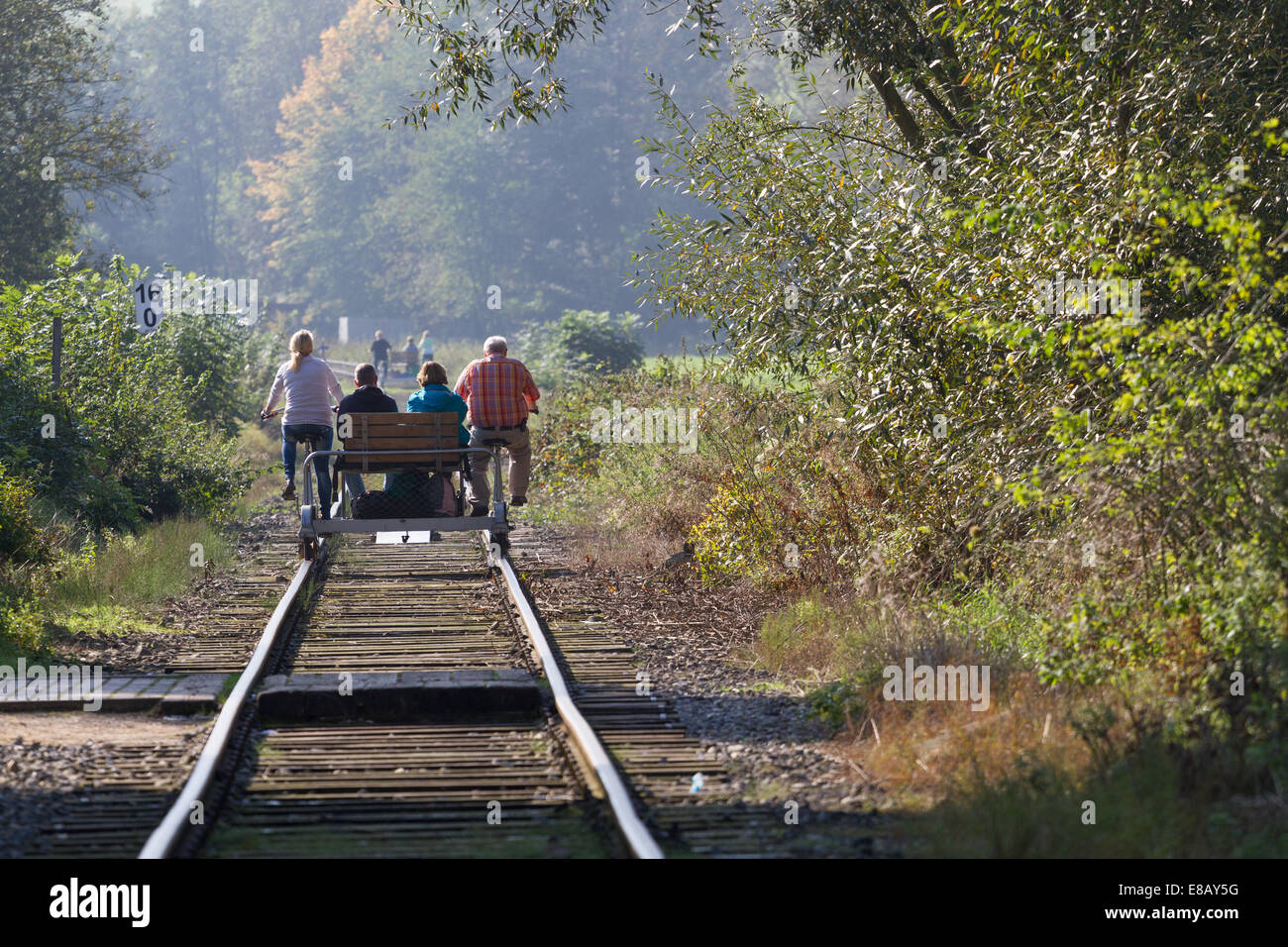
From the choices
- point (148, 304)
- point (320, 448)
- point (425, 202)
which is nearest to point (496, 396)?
point (320, 448)

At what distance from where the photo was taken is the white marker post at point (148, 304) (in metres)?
17.0

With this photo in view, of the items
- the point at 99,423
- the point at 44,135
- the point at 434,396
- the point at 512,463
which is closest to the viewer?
the point at 434,396

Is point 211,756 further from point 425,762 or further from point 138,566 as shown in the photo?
point 138,566

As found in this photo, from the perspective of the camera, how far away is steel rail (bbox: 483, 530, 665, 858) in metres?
5.24

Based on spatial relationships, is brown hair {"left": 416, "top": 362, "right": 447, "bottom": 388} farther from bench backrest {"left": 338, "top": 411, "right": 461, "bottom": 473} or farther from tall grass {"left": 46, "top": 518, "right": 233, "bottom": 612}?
tall grass {"left": 46, "top": 518, "right": 233, "bottom": 612}

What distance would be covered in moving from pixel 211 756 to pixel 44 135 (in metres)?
25.9

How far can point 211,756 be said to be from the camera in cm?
639

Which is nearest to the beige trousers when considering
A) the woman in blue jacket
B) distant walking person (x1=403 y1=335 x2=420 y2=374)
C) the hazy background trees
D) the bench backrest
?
the woman in blue jacket

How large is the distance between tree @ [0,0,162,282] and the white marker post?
11.0m

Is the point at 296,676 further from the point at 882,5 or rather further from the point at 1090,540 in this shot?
the point at 882,5

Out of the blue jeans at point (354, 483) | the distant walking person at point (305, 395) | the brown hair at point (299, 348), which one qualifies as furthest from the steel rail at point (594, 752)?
the blue jeans at point (354, 483)

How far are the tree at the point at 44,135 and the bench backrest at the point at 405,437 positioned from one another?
1724 cm

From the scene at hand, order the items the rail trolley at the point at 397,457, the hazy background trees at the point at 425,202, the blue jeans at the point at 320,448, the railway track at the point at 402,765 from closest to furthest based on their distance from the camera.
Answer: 1. the railway track at the point at 402,765
2. the rail trolley at the point at 397,457
3. the blue jeans at the point at 320,448
4. the hazy background trees at the point at 425,202

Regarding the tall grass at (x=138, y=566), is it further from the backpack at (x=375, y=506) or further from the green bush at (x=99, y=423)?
the backpack at (x=375, y=506)
